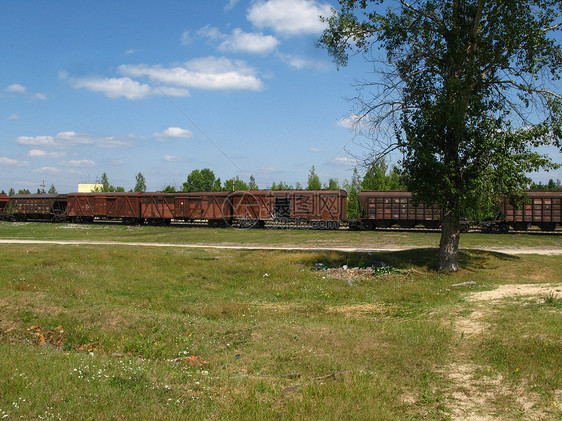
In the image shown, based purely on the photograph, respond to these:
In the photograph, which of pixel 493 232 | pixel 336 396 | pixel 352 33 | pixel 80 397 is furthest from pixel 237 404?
pixel 493 232

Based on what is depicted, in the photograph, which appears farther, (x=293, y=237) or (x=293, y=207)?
(x=293, y=207)

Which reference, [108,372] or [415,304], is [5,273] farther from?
[415,304]

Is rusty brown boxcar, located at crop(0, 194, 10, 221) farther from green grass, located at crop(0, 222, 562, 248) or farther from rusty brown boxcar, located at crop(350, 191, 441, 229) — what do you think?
rusty brown boxcar, located at crop(350, 191, 441, 229)

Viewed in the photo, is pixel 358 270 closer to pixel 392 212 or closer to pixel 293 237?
pixel 293 237

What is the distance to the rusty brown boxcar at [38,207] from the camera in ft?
165

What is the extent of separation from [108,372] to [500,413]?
560 cm

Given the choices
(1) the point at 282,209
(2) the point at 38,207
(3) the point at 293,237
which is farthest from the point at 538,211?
(2) the point at 38,207

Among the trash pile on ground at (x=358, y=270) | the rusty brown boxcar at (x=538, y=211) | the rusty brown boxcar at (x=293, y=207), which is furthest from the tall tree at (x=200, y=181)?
the trash pile on ground at (x=358, y=270)

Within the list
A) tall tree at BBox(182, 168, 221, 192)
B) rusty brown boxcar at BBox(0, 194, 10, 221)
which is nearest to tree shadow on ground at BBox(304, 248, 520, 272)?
rusty brown boxcar at BBox(0, 194, 10, 221)

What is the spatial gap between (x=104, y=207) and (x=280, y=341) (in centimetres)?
4159

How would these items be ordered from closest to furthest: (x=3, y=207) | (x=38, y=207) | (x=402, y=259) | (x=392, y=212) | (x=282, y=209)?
(x=402, y=259) < (x=392, y=212) < (x=282, y=209) < (x=38, y=207) < (x=3, y=207)

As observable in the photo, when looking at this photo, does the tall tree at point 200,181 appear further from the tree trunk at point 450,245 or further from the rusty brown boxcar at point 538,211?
the tree trunk at point 450,245

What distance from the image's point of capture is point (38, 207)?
167 ft

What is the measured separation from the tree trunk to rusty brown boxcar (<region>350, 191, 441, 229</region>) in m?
17.7
